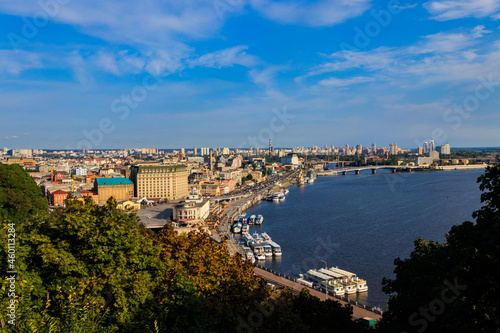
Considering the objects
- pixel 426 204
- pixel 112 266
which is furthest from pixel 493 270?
pixel 426 204

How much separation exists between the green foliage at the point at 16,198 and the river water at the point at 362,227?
31.7 ft

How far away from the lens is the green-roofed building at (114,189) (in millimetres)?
30359

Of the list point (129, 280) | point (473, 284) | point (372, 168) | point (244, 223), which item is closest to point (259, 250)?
point (244, 223)

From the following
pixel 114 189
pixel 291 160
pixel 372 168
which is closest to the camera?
pixel 114 189

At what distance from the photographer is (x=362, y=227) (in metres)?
20.3

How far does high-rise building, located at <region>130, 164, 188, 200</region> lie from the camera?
33469 mm

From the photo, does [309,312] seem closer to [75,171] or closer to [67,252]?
[67,252]

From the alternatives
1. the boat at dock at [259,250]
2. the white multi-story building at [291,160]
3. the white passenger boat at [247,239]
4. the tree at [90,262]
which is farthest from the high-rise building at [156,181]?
the white multi-story building at [291,160]

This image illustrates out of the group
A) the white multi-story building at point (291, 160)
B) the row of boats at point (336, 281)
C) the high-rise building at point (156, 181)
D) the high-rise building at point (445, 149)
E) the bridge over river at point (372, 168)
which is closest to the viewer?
the row of boats at point (336, 281)

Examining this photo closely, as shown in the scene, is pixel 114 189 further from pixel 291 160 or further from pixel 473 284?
pixel 291 160

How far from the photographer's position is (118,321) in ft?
11.5

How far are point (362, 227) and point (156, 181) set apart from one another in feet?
68.0

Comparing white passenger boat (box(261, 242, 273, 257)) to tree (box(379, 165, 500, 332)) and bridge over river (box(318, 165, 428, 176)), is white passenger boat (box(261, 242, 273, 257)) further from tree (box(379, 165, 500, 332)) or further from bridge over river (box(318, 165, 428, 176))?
bridge over river (box(318, 165, 428, 176))

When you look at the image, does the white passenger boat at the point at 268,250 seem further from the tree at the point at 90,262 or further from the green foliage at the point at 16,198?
the tree at the point at 90,262
